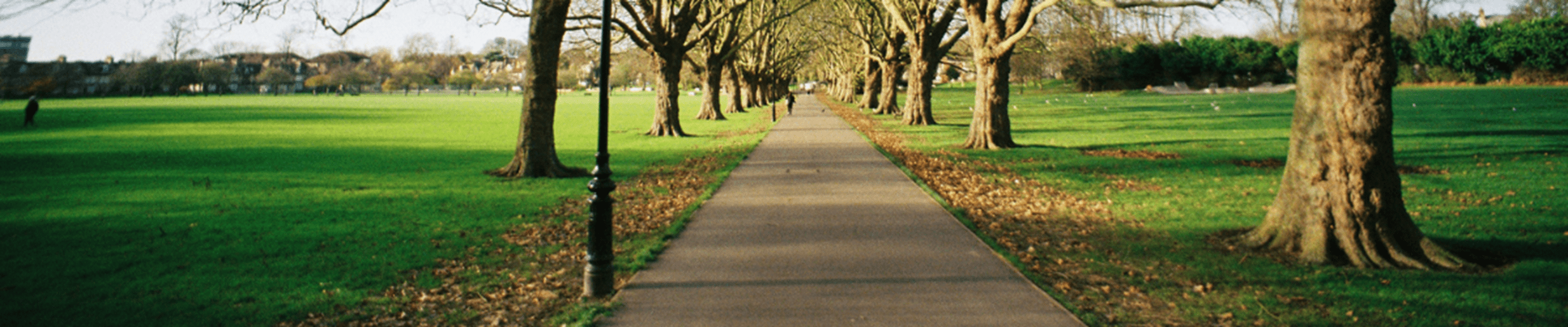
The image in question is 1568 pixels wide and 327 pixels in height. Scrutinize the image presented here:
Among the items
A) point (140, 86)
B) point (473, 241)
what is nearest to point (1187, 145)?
point (473, 241)

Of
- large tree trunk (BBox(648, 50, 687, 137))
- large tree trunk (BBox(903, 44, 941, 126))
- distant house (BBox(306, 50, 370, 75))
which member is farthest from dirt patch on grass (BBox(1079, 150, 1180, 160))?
distant house (BBox(306, 50, 370, 75))

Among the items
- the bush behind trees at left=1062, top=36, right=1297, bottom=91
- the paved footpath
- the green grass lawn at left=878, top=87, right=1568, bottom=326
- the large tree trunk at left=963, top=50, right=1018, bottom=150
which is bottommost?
the paved footpath

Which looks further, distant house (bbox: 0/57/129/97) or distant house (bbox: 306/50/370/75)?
distant house (bbox: 306/50/370/75)

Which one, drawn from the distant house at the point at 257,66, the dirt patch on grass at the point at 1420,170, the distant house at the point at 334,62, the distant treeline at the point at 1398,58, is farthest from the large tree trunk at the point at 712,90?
the distant house at the point at 257,66

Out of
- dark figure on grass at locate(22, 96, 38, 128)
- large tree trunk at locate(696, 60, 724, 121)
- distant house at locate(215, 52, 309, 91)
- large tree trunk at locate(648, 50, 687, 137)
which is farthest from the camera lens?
distant house at locate(215, 52, 309, 91)

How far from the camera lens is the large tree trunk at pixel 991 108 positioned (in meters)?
18.6

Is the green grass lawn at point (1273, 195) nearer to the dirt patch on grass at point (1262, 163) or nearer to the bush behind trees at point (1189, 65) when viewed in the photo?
the dirt patch on grass at point (1262, 163)

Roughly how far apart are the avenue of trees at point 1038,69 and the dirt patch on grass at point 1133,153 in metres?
2.02

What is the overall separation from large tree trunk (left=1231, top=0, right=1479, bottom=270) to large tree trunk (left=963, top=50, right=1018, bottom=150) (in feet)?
38.9

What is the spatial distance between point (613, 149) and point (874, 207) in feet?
38.6

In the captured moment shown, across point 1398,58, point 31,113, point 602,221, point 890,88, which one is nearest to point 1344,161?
point 602,221

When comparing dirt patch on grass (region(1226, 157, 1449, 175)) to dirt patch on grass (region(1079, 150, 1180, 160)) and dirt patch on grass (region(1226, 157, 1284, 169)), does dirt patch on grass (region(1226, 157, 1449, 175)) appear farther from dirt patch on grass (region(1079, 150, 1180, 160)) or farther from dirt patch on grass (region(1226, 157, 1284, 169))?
dirt patch on grass (region(1079, 150, 1180, 160))

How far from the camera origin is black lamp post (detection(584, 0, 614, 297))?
5.64m

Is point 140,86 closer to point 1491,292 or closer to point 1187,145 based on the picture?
point 1187,145
